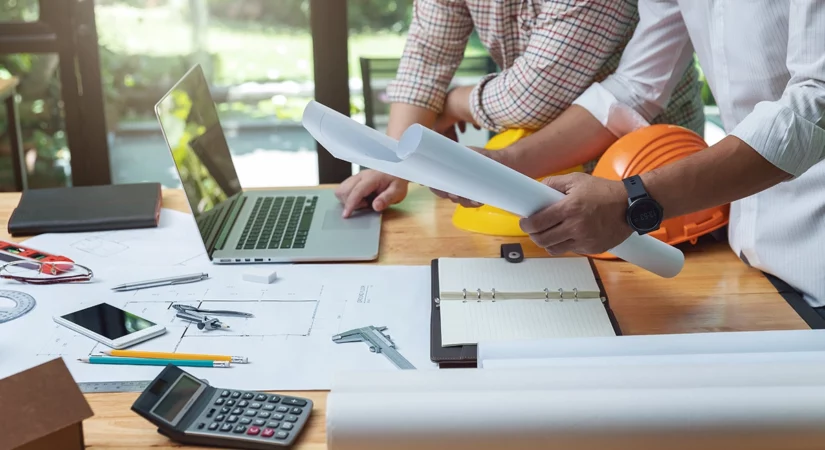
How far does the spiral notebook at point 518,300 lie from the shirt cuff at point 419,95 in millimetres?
526

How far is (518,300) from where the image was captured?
1122 millimetres

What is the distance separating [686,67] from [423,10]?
514 mm

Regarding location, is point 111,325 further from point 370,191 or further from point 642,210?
point 642,210

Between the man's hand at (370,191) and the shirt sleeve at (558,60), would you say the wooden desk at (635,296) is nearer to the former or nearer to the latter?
the man's hand at (370,191)

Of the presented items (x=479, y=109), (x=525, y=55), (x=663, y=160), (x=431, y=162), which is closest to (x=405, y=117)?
(x=479, y=109)

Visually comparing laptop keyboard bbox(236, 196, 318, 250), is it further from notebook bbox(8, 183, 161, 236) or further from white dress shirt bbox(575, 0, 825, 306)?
white dress shirt bbox(575, 0, 825, 306)

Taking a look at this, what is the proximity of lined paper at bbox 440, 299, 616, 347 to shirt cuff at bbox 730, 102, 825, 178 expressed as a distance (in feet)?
0.92

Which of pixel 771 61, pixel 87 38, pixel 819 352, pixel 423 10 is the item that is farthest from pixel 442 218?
pixel 87 38

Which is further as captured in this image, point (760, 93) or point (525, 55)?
point (525, 55)

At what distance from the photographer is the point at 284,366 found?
3.19 feet

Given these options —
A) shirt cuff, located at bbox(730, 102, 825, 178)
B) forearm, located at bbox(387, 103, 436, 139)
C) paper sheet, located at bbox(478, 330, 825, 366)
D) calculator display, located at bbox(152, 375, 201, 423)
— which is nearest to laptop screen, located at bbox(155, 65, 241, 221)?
forearm, located at bbox(387, 103, 436, 139)

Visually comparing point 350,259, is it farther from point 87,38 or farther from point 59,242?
point 87,38

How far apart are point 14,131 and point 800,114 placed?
2.73 metres

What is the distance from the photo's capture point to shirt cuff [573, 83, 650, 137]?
1.45 meters
